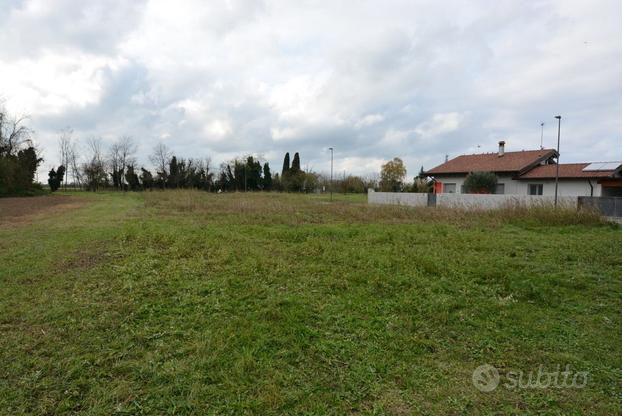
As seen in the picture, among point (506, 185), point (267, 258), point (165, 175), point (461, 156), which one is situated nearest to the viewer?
point (267, 258)

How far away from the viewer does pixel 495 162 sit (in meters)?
26.4

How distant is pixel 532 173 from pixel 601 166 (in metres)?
3.70

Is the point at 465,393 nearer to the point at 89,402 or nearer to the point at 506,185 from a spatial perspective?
the point at 89,402

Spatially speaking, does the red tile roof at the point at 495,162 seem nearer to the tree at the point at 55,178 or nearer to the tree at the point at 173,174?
the tree at the point at 173,174

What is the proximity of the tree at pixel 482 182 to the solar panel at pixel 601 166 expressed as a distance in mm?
5197

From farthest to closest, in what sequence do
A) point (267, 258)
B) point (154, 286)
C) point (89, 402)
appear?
1. point (267, 258)
2. point (154, 286)
3. point (89, 402)

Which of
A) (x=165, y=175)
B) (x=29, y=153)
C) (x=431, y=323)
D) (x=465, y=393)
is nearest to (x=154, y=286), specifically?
(x=431, y=323)

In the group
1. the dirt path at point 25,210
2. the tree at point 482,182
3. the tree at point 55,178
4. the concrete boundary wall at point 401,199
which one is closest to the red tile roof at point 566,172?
the tree at point 482,182

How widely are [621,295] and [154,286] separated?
643 centimetres

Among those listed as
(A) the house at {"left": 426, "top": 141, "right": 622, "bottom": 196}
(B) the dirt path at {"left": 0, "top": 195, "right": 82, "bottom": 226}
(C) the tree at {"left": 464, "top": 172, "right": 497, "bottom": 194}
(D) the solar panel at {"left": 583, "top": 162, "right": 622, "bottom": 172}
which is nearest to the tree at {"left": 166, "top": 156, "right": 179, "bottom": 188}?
(B) the dirt path at {"left": 0, "top": 195, "right": 82, "bottom": 226}

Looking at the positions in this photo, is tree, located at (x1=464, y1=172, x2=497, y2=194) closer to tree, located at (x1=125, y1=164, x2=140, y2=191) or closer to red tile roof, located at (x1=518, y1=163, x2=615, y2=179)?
red tile roof, located at (x1=518, y1=163, x2=615, y2=179)

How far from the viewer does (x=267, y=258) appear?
19.8ft

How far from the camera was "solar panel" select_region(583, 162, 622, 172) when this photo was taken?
1991 centimetres

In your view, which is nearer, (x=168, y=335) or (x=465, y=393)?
(x=465, y=393)
